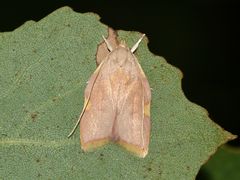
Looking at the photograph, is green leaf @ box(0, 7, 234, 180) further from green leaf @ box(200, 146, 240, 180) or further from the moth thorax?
green leaf @ box(200, 146, 240, 180)

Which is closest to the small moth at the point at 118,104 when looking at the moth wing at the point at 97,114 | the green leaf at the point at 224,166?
the moth wing at the point at 97,114

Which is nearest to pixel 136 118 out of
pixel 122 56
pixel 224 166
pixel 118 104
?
pixel 118 104

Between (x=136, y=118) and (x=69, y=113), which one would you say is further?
(x=136, y=118)

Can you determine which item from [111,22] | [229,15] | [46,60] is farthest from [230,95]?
[46,60]

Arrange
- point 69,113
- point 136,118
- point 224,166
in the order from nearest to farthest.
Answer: point 69,113, point 136,118, point 224,166

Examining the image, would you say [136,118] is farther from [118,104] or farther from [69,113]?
[69,113]

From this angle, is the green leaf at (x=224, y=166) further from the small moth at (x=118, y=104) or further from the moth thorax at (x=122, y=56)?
the moth thorax at (x=122, y=56)

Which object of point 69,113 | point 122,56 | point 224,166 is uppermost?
point 122,56
